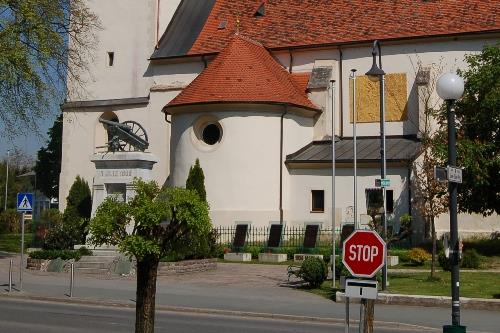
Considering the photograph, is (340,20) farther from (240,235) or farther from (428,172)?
(428,172)

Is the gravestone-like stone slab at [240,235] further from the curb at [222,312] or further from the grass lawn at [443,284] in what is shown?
the curb at [222,312]

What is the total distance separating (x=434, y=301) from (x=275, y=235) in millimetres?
15306

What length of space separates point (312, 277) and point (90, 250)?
33.8ft

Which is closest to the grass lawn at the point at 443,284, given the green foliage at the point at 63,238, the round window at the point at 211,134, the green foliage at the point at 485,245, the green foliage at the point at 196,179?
the green foliage at the point at 485,245

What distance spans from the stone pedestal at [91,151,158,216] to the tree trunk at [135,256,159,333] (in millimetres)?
19755

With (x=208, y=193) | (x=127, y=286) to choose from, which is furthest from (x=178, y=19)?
(x=127, y=286)

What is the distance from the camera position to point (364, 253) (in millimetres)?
8562

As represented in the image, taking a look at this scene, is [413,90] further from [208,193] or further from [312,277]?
[312,277]

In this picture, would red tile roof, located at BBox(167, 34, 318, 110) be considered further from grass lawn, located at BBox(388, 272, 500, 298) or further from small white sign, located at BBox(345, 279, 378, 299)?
small white sign, located at BBox(345, 279, 378, 299)

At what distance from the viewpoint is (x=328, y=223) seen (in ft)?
117

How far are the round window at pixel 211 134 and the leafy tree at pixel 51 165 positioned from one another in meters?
41.5

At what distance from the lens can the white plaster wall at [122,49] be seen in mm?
42406

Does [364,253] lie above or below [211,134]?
below

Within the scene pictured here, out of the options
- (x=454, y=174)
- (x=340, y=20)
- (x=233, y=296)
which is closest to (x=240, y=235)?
(x=233, y=296)
